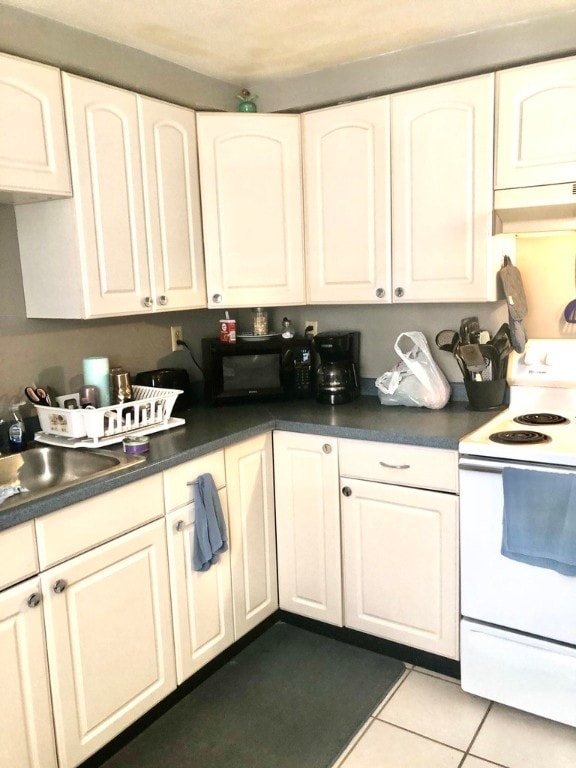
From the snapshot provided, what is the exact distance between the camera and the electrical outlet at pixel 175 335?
2.92 meters

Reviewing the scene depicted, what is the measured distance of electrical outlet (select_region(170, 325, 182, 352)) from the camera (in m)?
2.92

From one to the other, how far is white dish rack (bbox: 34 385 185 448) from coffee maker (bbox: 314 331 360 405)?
0.65m

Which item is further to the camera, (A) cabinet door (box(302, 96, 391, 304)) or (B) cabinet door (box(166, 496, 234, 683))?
(A) cabinet door (box(302, 96, 391, 304))

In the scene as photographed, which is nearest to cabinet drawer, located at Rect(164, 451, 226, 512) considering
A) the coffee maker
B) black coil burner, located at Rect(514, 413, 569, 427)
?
the coffee maker

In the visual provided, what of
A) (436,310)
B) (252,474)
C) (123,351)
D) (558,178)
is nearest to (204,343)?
(123,351)

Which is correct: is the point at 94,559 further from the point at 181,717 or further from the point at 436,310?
the point at 436,310

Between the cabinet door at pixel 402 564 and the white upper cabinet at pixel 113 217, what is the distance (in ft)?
3.58

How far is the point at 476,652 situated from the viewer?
7.05ft

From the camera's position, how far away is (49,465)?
2211 mm

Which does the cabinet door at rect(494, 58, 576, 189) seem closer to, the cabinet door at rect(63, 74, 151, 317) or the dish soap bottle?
the cabinet door at rect(63, 74, 151, 317)

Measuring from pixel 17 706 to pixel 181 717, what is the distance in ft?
2.28

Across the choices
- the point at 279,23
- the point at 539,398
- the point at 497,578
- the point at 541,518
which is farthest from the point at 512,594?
the point at 279,23

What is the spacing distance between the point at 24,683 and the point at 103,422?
2.86ft

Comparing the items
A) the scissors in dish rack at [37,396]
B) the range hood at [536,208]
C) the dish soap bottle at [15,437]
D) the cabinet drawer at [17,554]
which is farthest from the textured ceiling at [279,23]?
the cabinet drawer at [17,554]
